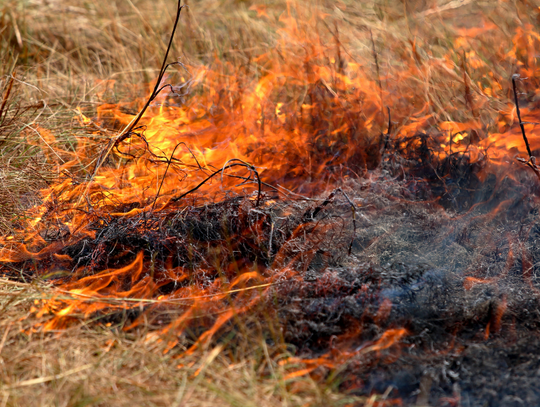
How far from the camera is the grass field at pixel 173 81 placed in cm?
164

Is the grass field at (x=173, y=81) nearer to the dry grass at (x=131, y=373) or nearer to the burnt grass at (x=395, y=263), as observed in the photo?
the dry grass at (x=131, y=373)

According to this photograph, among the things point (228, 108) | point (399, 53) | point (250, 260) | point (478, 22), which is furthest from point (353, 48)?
point (250, 260)

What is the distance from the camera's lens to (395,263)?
7.48 feet

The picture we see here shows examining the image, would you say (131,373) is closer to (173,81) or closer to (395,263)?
(395,263)

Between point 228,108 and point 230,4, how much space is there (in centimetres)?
253

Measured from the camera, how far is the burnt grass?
1742 millimetres

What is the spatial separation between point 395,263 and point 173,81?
270 centimetres

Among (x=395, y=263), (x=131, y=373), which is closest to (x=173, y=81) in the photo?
(x=395, y=263)

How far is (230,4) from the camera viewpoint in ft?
18.4

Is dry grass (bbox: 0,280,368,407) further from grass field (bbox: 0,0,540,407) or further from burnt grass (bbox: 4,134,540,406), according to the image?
burnt grass (bbox: 4,134,540,406)

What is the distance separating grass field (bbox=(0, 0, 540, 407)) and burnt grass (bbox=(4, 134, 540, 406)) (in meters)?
0.17

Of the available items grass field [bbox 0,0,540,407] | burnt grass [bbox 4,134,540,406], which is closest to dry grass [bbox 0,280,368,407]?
grass field [bbox 0,0,540,407]

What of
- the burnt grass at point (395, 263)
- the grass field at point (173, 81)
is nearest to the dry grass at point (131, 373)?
the grass field at point (173, 81)

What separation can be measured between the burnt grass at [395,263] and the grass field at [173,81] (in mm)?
173
